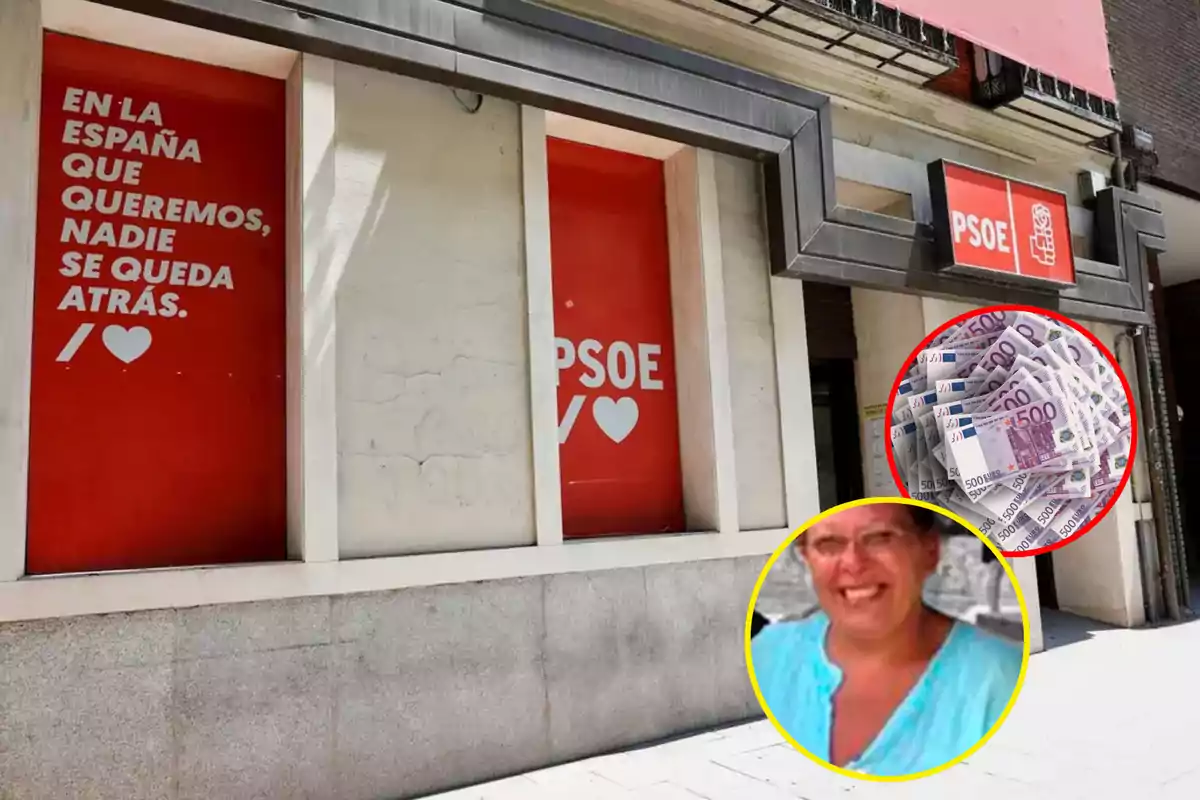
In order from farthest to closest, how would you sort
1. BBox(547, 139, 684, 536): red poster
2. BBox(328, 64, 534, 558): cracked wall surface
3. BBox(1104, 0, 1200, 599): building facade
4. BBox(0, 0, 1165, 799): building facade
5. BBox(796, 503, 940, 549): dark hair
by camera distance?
BBox(1104, 0, 1200, 599): building facade, BBox(547, 139, 684, 536): red poster, BBox(328, 64, 534, 558): cracked wall surface, BBox(0, 0, 1165, 799): building facade, BBox(796, 503, 940, 549): dark hair

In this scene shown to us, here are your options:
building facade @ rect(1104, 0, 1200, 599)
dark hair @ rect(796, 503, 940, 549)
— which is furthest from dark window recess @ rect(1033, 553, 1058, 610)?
dark hair @ rect(796, 503, 940, 549)

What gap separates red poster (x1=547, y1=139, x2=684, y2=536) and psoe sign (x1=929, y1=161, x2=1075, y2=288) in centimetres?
244

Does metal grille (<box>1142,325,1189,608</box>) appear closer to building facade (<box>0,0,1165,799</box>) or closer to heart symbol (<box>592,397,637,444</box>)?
building facade (<box>0,0,1165,799</box>)

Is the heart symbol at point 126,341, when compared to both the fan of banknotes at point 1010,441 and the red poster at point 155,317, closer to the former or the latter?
the red poster at point 155,317

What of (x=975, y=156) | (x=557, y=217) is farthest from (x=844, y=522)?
(x=975, y=156)

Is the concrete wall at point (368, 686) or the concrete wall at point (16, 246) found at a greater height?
the concrete wall at point (16, 246)

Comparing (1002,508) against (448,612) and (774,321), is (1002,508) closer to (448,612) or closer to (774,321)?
(448,612)

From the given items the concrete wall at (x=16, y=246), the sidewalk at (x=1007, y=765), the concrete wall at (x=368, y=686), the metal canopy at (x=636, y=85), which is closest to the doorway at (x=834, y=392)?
the metal canopy at (x=636, y=85)

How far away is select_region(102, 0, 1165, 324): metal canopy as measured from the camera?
4340 mm

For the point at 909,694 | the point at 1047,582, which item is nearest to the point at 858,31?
the point at 909,694

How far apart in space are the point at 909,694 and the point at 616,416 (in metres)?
3.76

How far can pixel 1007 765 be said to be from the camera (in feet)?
15.1

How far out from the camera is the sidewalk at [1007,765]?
4215mm

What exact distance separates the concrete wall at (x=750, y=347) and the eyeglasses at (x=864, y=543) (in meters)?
3.98
